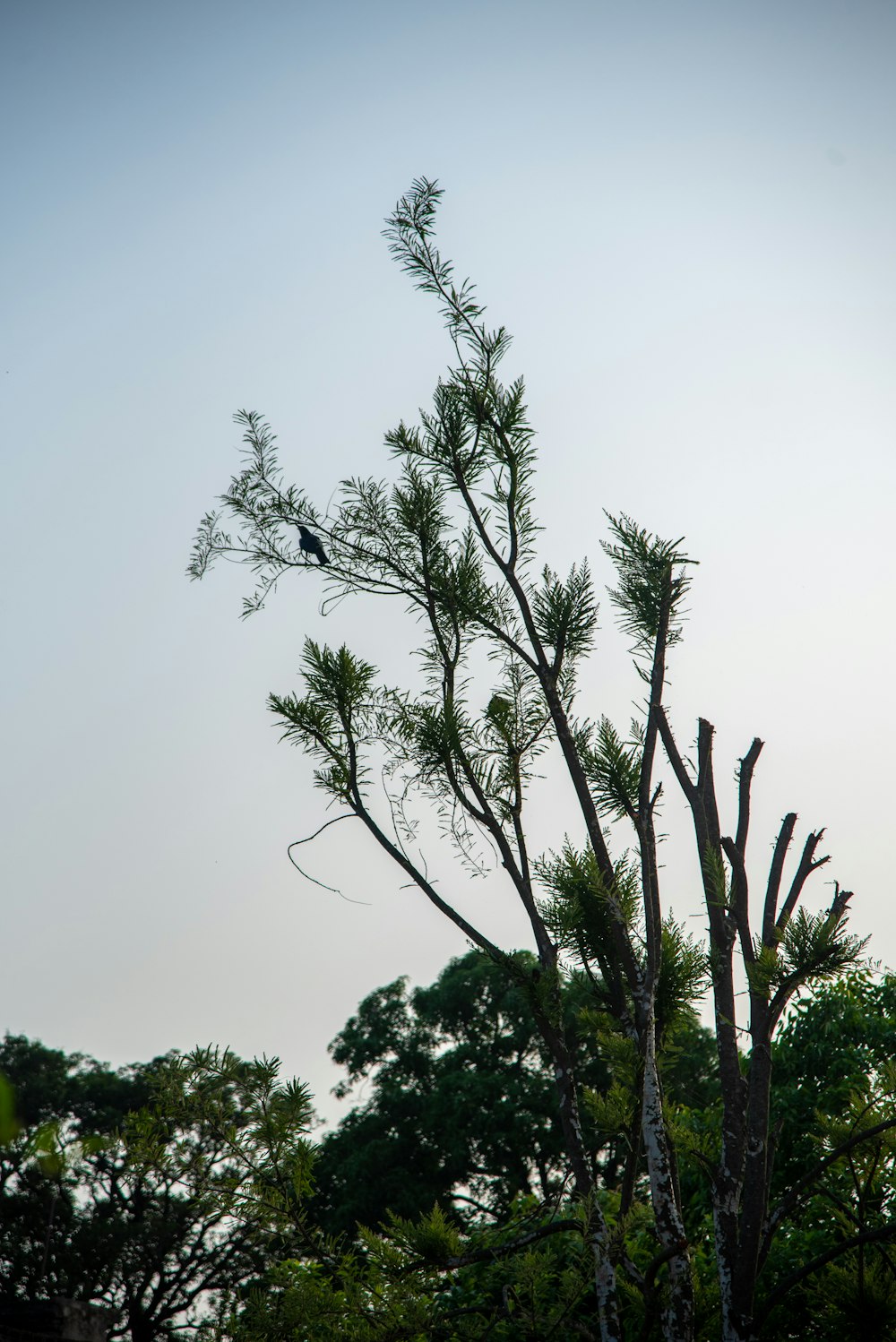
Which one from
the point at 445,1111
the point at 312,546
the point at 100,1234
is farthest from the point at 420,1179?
the point at 312,546

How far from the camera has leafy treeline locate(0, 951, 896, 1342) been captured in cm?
242

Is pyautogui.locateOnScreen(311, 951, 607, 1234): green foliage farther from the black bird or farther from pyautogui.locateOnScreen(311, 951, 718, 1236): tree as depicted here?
the black bird

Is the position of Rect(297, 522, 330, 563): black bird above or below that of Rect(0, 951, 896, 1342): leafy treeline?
above

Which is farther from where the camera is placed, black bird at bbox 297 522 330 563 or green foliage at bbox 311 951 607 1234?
green foliage at bbox 311 951 607 1234

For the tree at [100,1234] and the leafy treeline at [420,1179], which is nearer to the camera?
the leafy treeline at [420,1179]

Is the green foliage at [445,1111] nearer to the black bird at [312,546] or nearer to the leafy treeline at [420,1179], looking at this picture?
the leafy treeline at [420,1179]

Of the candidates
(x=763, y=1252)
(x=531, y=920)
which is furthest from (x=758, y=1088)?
(x=531, y=920)

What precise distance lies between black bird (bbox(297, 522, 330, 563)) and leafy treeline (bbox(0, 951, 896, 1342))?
144 centimetres

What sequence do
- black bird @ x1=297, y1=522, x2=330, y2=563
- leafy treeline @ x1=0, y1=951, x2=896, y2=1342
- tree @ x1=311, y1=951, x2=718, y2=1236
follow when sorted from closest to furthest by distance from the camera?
leafy treeline @ x1=0, y1=951, x2=896, y2=1342
black bird @ x1=297, y1=522, x2=330, y2=563
tree @ x1=311, y1=951, x2=718, y2=1236

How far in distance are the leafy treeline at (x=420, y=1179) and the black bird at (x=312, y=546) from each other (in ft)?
4.73

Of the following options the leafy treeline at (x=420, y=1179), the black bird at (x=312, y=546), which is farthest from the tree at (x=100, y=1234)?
the black bird at (x=312, y=546)

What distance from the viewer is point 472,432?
298cm

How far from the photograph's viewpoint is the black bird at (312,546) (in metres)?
3.34

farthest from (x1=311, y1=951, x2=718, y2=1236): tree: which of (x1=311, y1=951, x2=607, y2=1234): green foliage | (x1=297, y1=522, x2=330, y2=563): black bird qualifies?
(x1=297, y1=522, x2=330, y2=563): black bird
